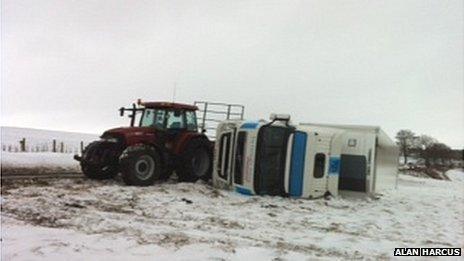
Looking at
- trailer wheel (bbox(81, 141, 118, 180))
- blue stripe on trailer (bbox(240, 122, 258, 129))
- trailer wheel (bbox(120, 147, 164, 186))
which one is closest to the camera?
blue stripe on trailer (bbox(240, 122, 258, 129))

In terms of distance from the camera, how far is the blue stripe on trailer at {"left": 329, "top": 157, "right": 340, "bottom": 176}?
1445 cm

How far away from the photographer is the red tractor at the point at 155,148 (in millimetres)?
15469

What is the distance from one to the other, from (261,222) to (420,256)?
3.10 metres

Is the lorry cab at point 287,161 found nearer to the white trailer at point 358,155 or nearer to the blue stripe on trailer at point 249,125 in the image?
the blue stripe on trailer at point 249,125

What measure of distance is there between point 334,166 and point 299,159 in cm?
96

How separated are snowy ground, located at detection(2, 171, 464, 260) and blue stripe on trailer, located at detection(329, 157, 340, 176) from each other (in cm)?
68

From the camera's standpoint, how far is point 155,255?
7.27 metres

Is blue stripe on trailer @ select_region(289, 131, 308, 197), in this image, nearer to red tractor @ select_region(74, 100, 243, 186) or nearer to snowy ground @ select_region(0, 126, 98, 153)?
red tractor @ select_region(74, 100, 243, 186)

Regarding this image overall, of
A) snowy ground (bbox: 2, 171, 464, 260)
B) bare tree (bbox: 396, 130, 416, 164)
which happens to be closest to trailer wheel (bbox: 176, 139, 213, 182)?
snowy ground (bbox: 2, 171, 464, 260)

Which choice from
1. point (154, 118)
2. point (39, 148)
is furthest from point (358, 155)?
point (39, 148)

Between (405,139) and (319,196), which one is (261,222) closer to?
(319,196)

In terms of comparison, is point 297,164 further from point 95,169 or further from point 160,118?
point 95,169

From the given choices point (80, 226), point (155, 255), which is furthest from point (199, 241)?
point (80, 226)

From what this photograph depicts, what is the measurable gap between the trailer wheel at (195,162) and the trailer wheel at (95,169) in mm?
2003
